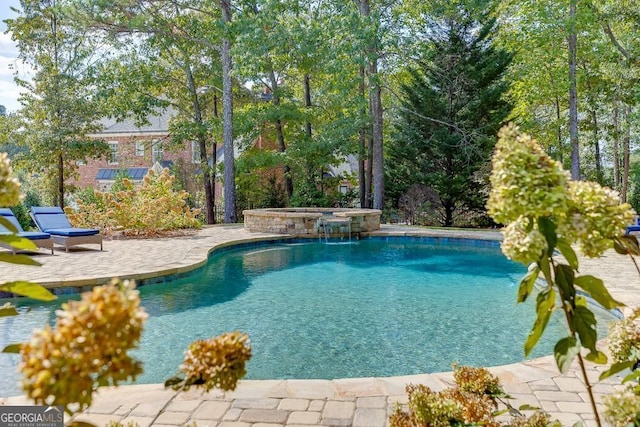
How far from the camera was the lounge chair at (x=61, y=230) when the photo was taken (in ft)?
31.4

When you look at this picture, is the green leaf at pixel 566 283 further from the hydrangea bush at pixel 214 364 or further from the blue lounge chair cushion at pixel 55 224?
the blue lounge chair cushion at pixel 55 224

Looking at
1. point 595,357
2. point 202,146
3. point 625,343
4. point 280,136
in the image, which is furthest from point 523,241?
point 202,146

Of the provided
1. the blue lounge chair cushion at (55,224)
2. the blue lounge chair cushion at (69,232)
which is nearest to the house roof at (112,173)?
the blue lounge chair cushion at (55,224)

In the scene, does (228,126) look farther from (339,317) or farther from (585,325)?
(585,325)

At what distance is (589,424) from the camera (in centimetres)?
274

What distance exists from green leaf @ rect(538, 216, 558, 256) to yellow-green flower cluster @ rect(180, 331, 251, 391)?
83 cm

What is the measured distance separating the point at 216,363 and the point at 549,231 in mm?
922

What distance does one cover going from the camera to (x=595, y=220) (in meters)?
1.27

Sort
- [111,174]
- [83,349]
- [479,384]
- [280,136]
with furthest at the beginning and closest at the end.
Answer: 1. [111,174]
2. [280,136]
3. [479,384]
4. [83,349]

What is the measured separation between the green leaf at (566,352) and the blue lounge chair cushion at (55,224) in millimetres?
10075

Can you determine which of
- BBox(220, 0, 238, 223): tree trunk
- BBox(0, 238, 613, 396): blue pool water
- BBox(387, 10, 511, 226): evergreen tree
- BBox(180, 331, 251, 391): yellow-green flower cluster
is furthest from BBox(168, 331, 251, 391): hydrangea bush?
BBox(387, 10, 511, 226): evergreen tree

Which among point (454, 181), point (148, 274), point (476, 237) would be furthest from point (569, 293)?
point (454, 181)

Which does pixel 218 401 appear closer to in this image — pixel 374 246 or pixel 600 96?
pixel 374 246

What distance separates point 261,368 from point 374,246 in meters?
8.21
